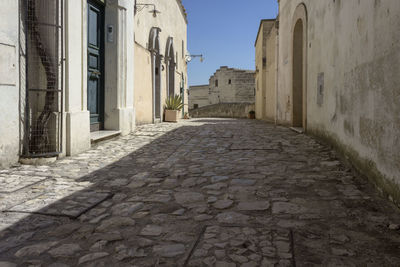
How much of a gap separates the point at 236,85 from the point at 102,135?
93.4 ft

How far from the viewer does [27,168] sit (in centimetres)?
420

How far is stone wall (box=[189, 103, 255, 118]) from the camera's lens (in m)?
26.1

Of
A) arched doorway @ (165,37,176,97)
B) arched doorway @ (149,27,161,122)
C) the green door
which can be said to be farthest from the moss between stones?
arched doorway @ (165,37,176,97)

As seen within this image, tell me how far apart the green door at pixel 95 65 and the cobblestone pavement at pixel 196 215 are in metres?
2.42

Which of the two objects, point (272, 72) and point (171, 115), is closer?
point (171, 115)

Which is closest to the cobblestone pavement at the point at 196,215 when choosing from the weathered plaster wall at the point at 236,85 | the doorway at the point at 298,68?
the doorway at the point at 298,68

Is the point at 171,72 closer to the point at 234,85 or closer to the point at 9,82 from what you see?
the point at 9,82

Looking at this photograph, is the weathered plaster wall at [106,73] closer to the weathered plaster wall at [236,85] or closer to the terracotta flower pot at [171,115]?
the terracotta flower pot at [171,115]

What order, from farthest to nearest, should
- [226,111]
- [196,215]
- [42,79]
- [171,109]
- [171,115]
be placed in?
[226,111] < [171,109] < [171,115] < [42,79] < [196,215]

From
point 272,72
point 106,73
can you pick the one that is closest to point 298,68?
point 106,73

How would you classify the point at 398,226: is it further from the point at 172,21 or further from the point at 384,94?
the point at 172,21

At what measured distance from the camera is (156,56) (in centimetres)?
1179

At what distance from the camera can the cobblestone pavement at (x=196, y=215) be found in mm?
1892

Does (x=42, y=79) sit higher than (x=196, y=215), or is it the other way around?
(x=42, y=79)
